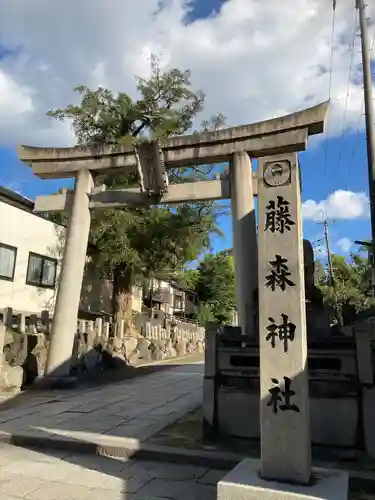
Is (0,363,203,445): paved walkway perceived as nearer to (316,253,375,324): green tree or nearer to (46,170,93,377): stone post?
(46,170,93,377): stone post

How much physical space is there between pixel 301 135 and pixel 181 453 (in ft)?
23.1

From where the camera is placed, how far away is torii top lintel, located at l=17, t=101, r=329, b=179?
925 cm

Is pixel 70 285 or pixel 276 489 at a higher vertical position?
pixel 70 285

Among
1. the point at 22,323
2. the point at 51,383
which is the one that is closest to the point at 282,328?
the point at 51,383

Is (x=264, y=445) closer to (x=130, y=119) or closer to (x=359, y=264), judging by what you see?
(x=130, y=119)

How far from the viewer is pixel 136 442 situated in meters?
5.36

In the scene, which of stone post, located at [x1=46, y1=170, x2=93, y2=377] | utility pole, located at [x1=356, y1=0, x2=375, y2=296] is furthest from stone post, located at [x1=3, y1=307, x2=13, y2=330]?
utility pole, located at [x1=356, y1=0, x2=375, y2=296]

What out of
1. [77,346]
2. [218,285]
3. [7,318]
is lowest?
[77,346]

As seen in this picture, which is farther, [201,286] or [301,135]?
[201,286]

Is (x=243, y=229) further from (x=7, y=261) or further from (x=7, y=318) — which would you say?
(x=7, y=261)

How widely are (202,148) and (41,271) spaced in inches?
448

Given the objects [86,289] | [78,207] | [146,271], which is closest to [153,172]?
[78,207]

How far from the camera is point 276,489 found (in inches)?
131

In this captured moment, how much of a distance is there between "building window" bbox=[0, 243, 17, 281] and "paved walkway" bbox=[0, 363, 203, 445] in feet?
25.7
